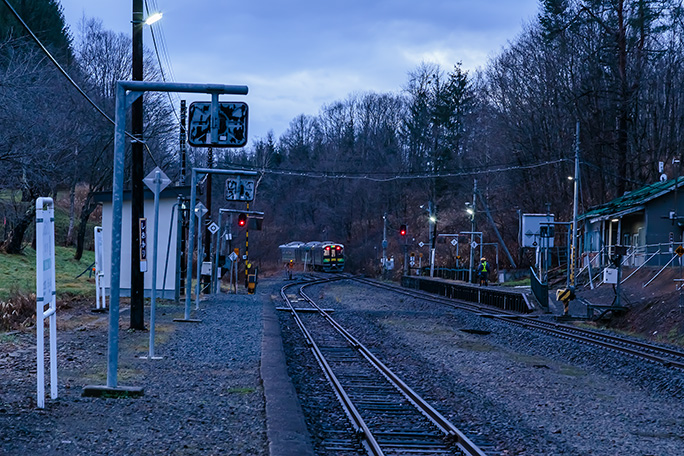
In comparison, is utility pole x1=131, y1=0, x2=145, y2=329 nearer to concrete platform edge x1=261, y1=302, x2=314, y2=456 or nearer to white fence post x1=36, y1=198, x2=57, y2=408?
concrete platform edge x1=261, y1=302, x2=314, y2=456

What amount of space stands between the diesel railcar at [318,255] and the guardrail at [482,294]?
2188 cm

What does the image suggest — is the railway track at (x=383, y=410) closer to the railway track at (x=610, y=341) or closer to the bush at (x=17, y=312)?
the railway track at (x=610, y=341)

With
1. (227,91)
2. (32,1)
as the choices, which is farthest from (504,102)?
(227,91)

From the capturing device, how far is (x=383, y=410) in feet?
33.5

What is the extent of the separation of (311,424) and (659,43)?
45.6 m

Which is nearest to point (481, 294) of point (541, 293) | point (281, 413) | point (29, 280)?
point (541, 293)

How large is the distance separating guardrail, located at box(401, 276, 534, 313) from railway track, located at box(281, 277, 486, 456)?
15.6m

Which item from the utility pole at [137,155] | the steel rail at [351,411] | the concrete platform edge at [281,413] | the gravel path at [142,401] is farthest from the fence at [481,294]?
the concrete platform edge at [281,413]

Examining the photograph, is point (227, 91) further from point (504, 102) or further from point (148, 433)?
point (504, 102)

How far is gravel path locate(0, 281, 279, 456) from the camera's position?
736cm

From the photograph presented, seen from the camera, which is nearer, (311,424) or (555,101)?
(311,424)

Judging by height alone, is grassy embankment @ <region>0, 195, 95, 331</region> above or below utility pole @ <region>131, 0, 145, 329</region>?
below

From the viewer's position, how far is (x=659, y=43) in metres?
48.2

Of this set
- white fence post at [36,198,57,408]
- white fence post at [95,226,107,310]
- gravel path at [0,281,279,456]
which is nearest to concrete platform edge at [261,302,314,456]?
gravel path at [0,281,279,456]
